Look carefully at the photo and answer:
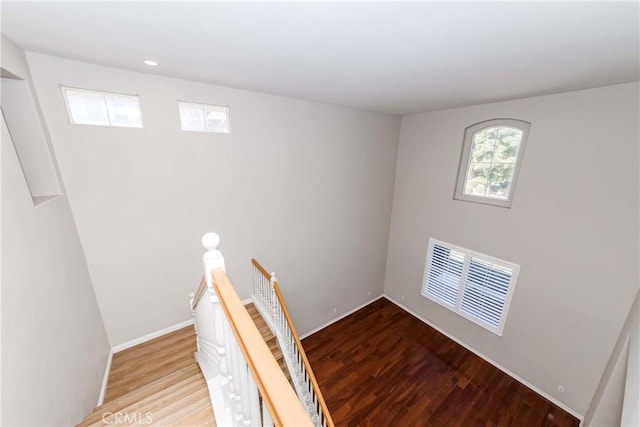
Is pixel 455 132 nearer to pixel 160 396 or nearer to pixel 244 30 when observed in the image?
pixel 244 30

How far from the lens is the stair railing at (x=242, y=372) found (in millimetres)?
666

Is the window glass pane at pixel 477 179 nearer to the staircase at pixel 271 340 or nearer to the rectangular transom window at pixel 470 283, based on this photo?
the rectangular transom window at pixel 470 283

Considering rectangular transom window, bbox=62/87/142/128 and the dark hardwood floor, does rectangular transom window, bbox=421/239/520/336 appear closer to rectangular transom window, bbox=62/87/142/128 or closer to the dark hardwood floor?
the dark hardwood floor

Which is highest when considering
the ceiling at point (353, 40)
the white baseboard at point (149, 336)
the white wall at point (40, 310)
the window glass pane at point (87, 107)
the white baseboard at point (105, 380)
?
the ceiling at point (353, 40)

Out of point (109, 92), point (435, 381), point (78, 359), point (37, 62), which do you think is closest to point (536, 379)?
point (435, 381)

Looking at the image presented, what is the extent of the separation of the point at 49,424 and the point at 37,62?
8.98 feet

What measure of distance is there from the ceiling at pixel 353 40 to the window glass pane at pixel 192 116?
317 mm

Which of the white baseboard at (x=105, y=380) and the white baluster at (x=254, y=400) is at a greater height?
the white baluster at (x=254, y=400)

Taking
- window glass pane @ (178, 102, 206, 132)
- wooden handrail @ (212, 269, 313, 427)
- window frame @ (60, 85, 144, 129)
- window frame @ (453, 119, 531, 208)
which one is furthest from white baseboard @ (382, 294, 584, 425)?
window frame @ (60, 85, 144, 129)

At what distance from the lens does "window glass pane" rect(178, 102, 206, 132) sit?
2656 mm

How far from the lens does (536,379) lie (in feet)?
11.3

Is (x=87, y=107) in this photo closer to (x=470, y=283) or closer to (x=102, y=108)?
(x=102, y=108)

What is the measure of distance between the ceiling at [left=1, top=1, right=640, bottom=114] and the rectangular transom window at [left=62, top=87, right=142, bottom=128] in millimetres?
297

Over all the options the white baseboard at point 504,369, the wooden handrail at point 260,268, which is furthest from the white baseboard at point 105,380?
the white baseboard at point 504,369
